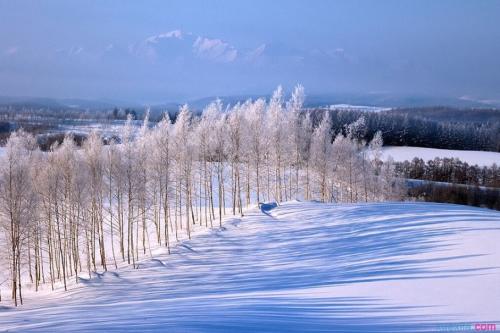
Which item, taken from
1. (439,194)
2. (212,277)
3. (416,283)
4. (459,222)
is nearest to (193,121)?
(212,277)

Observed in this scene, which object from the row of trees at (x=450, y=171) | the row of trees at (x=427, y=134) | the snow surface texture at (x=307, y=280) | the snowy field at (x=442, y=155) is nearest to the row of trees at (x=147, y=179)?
the snow surface texture at (x=307, y=280)

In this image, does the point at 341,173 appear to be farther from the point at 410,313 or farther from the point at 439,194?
the point at 410,313

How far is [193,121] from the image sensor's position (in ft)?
125

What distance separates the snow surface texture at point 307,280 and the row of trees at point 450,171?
48773 mm

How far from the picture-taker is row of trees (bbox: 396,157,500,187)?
73.6 m

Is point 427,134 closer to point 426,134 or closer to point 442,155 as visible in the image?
point 426,134

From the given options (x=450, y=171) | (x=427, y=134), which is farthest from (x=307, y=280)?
(x=427, y=134)

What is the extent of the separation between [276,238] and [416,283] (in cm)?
1228

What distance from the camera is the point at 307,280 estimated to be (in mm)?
16578

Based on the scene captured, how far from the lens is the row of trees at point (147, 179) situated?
25.2m

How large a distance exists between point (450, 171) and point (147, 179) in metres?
64.3

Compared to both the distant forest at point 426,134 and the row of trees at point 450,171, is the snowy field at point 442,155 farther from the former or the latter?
the distant forest at point 426,134

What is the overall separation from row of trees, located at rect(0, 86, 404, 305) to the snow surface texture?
463 centimetres

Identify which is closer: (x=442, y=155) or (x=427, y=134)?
(x=442, y=155)
